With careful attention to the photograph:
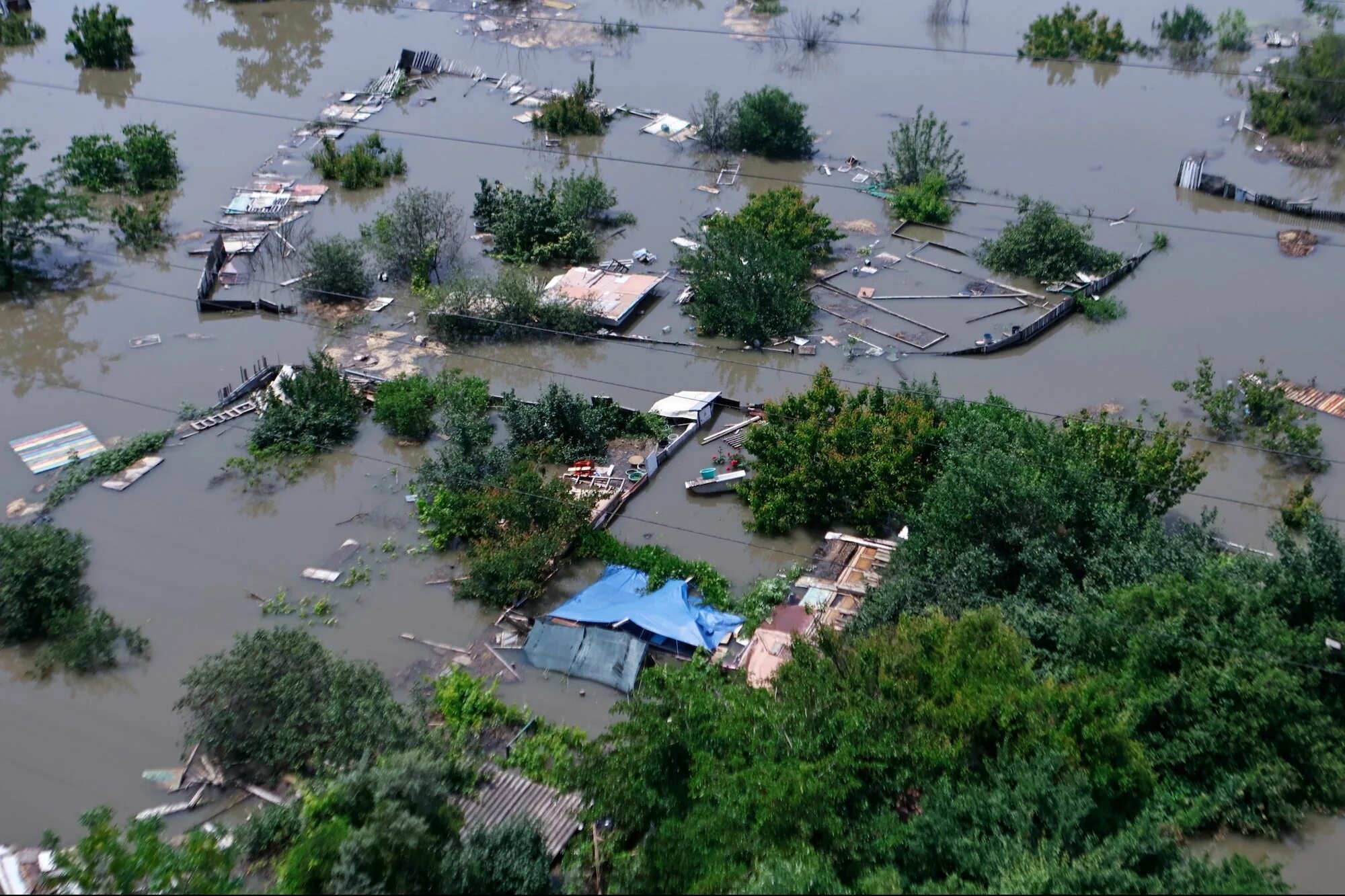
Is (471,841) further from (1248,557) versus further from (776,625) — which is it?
(1248,557)

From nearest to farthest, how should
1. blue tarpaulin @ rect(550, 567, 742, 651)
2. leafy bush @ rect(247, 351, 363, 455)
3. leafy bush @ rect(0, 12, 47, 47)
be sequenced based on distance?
blue tarpaulin @ rect(550, 567, 742, 651)
leafy bush @ rect(247, 351, 363, 455)
leafy bush @ rect(0, 12, 47, 47)

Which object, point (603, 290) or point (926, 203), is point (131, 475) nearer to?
point (603, 290)

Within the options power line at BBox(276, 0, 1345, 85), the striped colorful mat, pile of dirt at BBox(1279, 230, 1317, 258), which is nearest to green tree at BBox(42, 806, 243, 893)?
the striped colorful mat

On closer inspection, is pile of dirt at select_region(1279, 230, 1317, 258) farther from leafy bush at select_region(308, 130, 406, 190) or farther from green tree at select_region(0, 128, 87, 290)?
green tree at select_region(0, 128, 87, 290)

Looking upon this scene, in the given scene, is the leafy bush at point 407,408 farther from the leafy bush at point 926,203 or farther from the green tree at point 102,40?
the green tree at point 102,40

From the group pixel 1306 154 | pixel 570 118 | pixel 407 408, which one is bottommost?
pixel 407 408

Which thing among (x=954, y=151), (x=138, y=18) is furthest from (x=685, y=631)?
(x=138, y=18)

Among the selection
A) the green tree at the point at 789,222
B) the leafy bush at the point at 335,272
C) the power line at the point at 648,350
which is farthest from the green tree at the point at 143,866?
the green tree at the point at 789,222

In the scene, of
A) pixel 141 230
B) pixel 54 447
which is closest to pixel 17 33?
pixel 141 230
